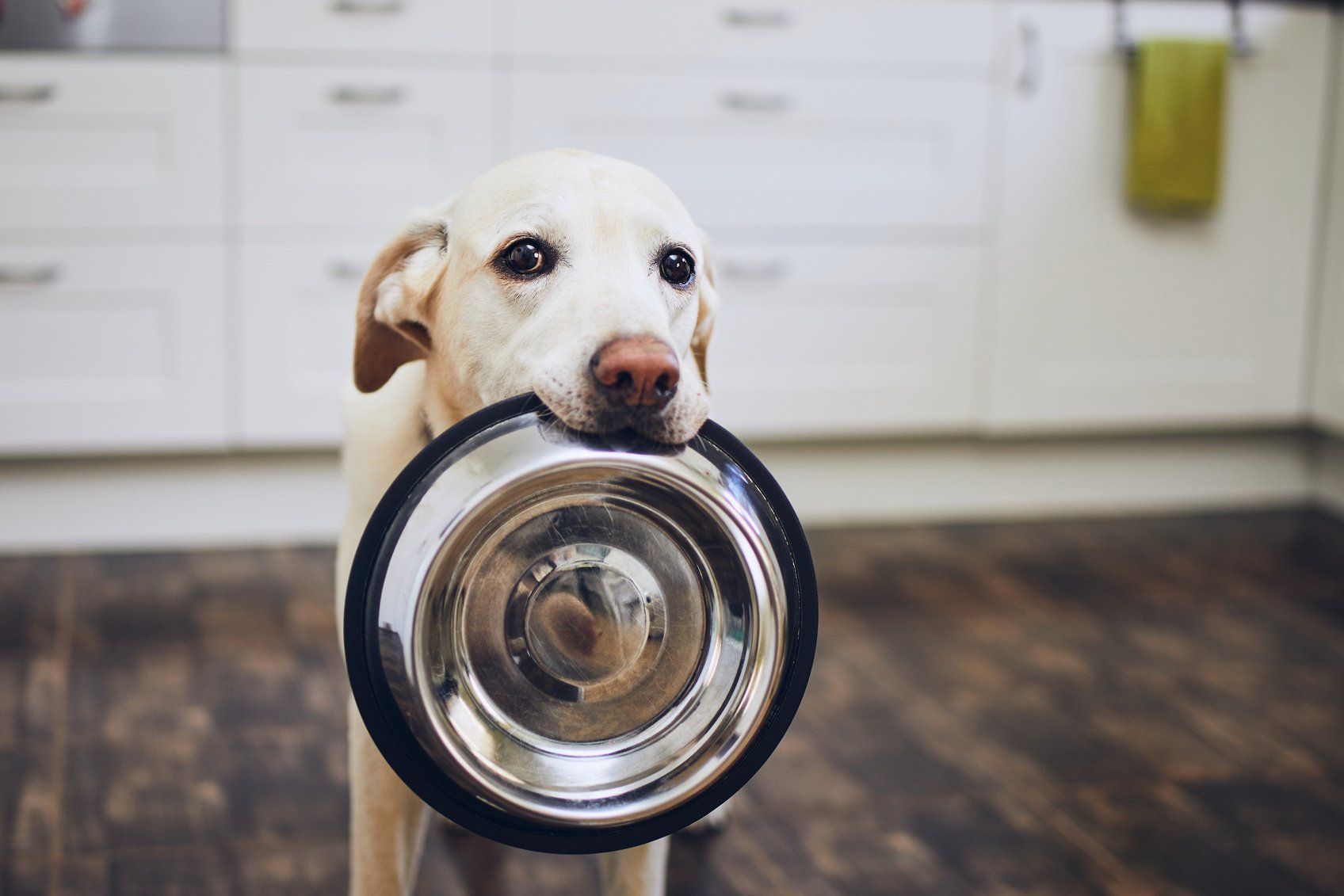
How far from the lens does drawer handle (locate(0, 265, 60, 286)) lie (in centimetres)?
219

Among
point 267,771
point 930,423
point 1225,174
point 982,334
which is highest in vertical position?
point 1225,174

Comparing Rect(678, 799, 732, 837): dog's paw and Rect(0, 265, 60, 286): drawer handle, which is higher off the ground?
Rect(0, 265, 60, 286): drawer handle

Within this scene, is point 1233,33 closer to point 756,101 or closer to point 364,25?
point 756,101

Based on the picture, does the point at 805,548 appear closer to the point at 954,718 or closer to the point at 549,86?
the point at 954,718

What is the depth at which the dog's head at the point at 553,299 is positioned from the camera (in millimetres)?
867

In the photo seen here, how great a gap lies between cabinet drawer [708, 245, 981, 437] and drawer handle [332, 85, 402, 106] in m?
0.65

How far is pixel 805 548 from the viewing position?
917 mm

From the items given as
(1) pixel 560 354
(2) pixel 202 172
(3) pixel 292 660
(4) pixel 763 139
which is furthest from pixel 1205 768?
(2) pixel 202 172

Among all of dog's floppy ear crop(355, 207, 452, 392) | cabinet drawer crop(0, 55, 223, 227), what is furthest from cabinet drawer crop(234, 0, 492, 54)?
dog's floppy ear crop(355, 207, 452, 392)

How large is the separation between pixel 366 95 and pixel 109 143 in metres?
0.43

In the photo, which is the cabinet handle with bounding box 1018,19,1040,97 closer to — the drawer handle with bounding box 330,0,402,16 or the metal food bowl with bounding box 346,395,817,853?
the drawer handle with bounding box 330,0,402,16

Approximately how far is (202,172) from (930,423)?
4.68 feet

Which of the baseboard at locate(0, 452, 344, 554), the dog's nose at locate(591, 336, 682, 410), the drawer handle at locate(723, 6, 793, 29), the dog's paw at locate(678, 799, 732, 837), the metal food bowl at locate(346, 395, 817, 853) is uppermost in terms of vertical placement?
the drawer handle at locate(723, 6, 793, 29)

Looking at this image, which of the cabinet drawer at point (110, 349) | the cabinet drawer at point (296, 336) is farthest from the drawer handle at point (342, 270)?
the cabinet drawer at point (110, 349)
